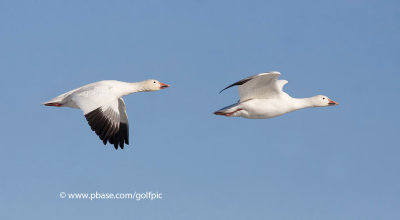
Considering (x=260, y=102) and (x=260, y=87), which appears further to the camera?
(x=260, y=102)

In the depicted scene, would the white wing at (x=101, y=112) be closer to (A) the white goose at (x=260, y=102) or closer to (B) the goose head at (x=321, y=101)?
(A) the white goose at (x=260, y=102)

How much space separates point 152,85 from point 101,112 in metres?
2.85

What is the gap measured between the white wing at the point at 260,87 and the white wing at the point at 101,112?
305 cm

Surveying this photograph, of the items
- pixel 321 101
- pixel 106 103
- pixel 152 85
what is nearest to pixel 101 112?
pixel 106 103

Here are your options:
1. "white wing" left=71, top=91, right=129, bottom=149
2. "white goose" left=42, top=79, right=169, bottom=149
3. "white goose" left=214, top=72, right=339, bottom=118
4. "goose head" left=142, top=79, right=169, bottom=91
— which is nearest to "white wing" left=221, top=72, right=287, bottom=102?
"white goose" left=214, top=72, right=339, bottom=118

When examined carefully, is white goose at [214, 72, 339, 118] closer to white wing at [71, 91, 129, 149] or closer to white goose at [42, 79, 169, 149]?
white goose at [42, 79, 169, 149]

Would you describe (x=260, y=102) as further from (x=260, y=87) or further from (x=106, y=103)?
(x=106, y=103)

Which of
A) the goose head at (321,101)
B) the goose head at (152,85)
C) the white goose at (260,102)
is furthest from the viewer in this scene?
the goose head at (321,101)

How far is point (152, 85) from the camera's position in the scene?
63.8 feet

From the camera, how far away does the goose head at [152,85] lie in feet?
63.5

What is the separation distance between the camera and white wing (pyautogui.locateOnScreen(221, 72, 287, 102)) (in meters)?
17.9

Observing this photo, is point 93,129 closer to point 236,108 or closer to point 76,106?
point 76,106

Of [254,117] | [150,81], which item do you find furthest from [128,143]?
[254,117]

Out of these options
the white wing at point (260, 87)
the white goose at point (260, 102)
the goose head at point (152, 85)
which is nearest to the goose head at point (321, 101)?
the white goose at point (260, 102)
